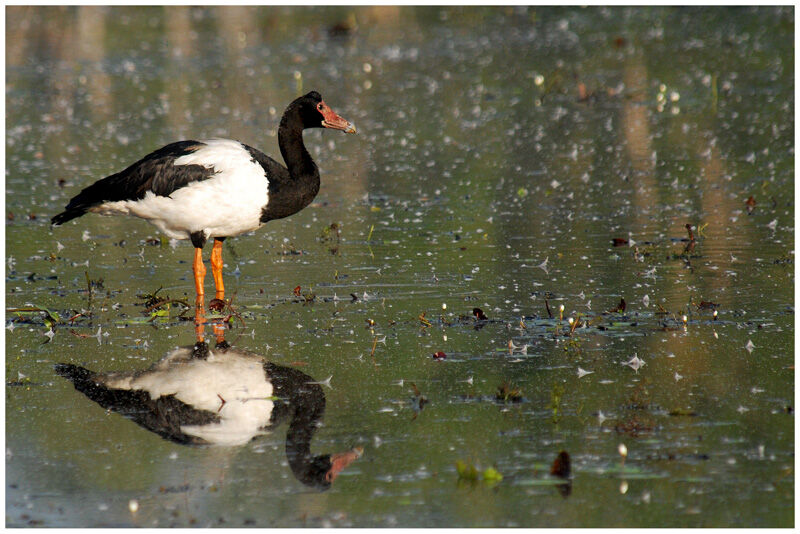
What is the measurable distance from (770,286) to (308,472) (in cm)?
532

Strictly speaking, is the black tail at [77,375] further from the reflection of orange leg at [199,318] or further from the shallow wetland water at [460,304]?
the reflection of orange leg at [199,318]

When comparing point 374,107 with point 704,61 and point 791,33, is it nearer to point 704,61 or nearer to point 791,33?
point 704,61

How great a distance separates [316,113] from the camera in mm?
10570

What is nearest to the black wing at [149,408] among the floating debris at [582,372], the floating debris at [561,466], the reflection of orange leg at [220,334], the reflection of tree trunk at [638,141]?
the reflection of orange leg at [220,334]

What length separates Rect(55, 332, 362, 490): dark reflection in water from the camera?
21.3ft

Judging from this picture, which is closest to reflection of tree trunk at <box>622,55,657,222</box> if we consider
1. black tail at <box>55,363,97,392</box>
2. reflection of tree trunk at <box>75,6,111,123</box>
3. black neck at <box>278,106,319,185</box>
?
black neck at <box>278,106,319,185</box>

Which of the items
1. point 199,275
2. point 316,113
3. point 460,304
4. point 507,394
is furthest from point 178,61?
point 507,394

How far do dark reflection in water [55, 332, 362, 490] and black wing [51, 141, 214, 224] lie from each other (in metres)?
1.99

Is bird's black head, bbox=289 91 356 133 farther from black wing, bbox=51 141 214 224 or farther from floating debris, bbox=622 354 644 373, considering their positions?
floating debris, bbox=622 354 644 373

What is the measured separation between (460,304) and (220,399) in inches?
114

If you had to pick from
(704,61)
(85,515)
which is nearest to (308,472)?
(85,515)

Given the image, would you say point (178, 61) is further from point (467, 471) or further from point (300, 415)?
point (467, 471)

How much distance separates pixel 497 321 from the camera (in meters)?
9.01

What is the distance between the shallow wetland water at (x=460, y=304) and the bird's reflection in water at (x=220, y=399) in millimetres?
110
